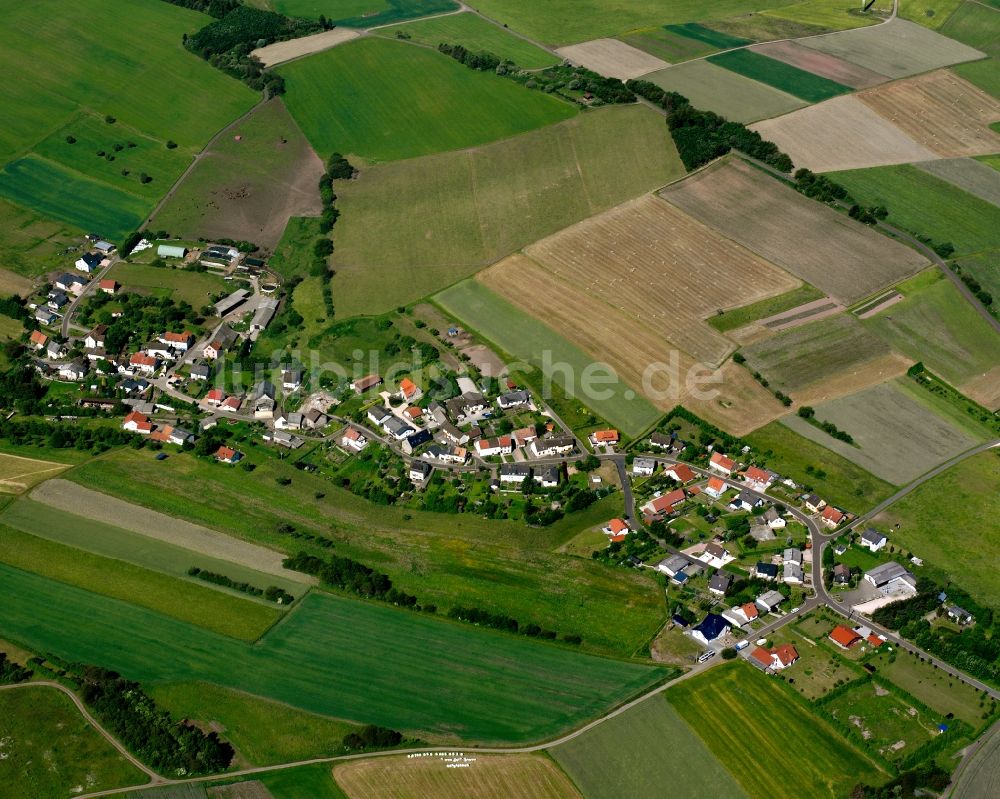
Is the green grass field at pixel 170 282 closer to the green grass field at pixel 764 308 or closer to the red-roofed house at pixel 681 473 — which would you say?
the green grass field at pixel 764 308

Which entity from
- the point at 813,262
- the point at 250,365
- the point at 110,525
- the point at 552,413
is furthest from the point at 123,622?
the point at 813,262

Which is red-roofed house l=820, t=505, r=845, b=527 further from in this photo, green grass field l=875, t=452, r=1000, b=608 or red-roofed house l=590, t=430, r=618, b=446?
red-roofed house l=590, t=430, r=618, b=446

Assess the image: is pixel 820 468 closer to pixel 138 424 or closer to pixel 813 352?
pixel 813 352

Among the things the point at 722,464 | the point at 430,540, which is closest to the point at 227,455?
the point at 430,540

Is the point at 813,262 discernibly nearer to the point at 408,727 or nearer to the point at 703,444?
the point at 703,444

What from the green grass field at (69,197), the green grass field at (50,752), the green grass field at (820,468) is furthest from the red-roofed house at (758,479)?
the green grass field at (69,197)

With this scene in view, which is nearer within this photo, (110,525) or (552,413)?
(110,525)
